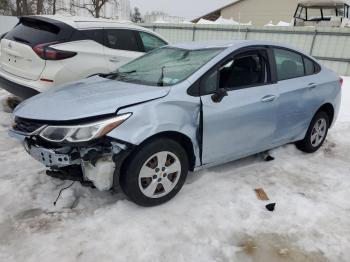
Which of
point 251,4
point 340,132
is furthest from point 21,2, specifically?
point 340,132

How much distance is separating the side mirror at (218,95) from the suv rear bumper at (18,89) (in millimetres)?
2831

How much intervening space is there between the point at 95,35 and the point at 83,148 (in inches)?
129

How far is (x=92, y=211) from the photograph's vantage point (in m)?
3.44

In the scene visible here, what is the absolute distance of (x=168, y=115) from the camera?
11.1 feet

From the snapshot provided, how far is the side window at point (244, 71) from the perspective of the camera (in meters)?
3.94

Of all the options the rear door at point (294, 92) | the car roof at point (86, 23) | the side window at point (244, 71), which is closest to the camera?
the side window at point (244, 71)

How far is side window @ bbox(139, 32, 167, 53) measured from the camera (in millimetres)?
6746

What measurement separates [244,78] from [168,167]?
4.63ft

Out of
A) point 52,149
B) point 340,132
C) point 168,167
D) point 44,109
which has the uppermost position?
point 44,109

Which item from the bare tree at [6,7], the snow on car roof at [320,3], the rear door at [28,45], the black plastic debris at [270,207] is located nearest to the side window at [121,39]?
the rear door at [28,45]

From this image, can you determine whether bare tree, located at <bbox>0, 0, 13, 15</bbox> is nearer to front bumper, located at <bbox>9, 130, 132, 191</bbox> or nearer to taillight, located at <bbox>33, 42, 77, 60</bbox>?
taillight, located at <bbox>33, 42, 77, 60</bbox>

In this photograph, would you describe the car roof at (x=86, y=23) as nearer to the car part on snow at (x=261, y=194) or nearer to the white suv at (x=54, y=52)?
the white suv at (x=54, y=52)

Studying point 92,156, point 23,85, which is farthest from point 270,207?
point 23,85

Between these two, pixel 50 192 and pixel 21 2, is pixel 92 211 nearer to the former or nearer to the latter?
pixel 50 192
